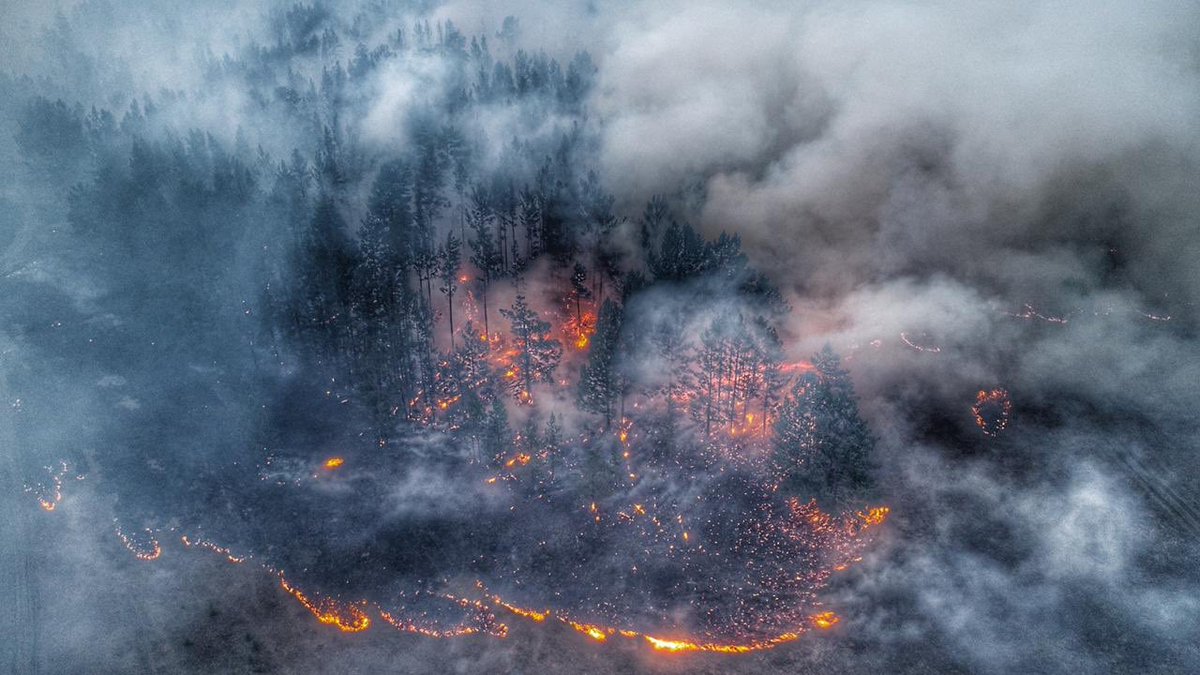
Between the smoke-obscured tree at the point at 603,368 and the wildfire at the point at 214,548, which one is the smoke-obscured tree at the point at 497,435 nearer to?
the smoke-obscured tree at the point at 603,368

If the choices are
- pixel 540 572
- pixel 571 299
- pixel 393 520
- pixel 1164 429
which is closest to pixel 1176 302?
pixel 1164 429

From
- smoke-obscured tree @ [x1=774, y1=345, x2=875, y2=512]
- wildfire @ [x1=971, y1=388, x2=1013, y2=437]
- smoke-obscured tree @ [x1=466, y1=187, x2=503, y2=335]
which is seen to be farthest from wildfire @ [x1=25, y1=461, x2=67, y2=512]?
wildfire @ [x1=971, y1=388, x2=1013, y2=437]

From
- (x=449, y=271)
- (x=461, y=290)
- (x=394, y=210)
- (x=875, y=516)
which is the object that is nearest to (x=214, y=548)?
(x=449, y=271)

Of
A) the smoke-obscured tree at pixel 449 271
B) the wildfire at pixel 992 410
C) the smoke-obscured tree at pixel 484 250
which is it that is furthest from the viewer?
the smoke-obscured tree at pixel 484 250

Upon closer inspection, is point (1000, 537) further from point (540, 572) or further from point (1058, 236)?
point (1058, 236)

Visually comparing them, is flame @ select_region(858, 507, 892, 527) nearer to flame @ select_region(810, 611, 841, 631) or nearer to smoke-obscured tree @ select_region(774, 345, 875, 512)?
smoke-obscured tree @ select_region(774, 345, 875, 512)

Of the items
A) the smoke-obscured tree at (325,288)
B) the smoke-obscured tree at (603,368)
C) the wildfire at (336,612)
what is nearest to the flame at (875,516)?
the smoke-obscured tree at (603,368)
